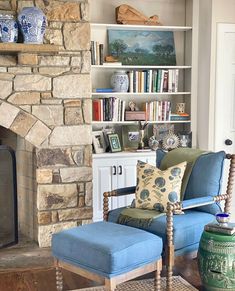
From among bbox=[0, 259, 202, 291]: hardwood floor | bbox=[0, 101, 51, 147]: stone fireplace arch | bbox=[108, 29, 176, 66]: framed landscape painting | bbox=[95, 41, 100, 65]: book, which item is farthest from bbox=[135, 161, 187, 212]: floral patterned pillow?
bbox=[108, 29, 176, 66]: framed landscape painting

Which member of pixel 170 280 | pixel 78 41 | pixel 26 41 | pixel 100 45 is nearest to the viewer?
pixel 170 280

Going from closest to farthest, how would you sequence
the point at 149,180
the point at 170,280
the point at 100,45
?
the point at 170,280 < the point at 149,180 < the point at 100,45

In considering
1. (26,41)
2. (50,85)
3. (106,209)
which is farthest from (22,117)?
(106,209)

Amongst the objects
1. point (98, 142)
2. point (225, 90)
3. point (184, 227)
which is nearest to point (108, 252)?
point (184, 227)

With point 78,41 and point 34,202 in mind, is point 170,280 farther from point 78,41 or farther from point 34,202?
point 78,41

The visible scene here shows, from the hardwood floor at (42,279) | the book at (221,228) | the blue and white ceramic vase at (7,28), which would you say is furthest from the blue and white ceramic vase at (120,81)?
the book at (221,228)

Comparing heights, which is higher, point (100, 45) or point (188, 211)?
point (100, 45)

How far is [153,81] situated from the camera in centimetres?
476

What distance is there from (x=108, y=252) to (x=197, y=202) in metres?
0.87

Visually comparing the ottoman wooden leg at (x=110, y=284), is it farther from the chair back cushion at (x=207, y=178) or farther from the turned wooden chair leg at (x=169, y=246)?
the chair back cushion at (x=207, y=178)

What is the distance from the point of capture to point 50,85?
395 cm

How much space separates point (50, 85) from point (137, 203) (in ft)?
4.39

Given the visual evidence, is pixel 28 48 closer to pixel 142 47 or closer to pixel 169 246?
pixel 142 47

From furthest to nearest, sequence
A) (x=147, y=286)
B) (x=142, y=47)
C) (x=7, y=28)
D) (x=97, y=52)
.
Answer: (x=142, y=47)
(x=97, y=52)
(x=7, y=28)
(x=147, y=286)
